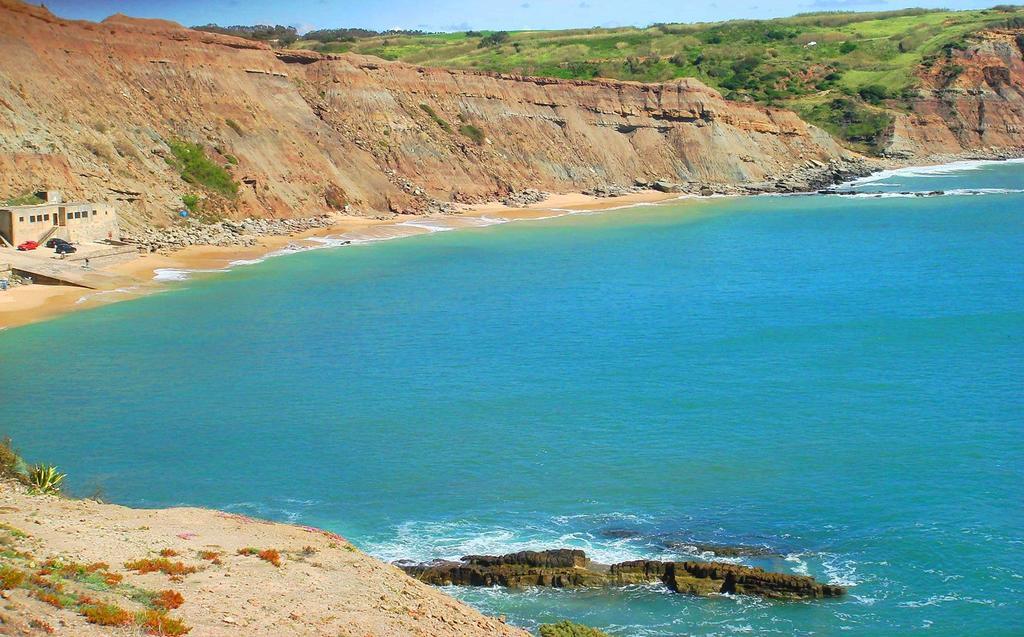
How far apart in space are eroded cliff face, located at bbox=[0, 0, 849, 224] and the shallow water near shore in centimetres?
1329

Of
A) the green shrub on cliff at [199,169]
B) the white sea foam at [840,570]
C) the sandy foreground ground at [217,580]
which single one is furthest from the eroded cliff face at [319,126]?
the white sea foam at [840,570]

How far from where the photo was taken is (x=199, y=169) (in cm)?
6844

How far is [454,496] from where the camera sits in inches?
1076

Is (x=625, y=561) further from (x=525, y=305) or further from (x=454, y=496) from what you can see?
(x=525, y=305)

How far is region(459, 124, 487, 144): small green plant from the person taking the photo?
8962 cm

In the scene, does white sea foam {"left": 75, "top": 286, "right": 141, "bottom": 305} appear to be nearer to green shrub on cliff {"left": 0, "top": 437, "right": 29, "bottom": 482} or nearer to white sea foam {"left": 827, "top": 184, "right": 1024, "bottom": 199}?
green shrub on cliff {"left": 0, "top": 437, "right": 29, "bottom": 482}

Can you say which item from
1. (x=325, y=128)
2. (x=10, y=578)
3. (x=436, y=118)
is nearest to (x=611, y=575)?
(x=10, y=578)

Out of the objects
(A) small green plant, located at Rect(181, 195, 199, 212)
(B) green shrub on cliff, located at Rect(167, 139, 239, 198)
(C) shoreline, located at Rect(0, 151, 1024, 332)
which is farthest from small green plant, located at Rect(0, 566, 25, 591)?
(B) green shrub on cliff, located at Rect(167, 139, 239, 198)

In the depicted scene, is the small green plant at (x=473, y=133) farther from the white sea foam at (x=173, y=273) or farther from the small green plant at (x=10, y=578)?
the small green plant at (x=10, y=578)

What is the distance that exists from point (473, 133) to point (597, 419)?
60043 millimetres

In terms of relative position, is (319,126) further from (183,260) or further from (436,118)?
(183,260)

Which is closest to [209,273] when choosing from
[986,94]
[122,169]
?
[122,169]

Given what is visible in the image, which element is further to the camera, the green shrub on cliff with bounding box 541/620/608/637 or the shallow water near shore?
the shallow water near shore

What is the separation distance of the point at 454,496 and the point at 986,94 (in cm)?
11945
